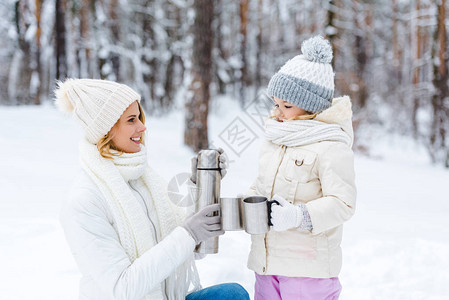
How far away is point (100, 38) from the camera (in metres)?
13.5

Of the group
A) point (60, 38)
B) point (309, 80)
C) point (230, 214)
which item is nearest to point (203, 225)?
point (230, 214)

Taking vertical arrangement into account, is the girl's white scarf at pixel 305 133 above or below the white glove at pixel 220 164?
above

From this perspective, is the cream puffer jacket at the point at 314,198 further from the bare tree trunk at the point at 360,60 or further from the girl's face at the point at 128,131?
the bare tree trunk at the point at 360,60

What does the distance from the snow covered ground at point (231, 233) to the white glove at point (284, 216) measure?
97 cm

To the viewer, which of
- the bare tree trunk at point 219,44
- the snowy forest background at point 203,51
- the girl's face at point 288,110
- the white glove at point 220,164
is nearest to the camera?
the white glove at point 220,164

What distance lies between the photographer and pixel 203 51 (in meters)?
7.38

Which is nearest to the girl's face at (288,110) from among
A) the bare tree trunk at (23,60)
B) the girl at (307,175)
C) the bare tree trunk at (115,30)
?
the girl at (307,175)

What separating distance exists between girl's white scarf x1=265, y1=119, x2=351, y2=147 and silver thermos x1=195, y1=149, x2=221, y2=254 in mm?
346

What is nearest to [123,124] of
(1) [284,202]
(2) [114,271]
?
(2) [114,271]

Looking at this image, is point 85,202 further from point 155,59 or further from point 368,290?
point 155,59

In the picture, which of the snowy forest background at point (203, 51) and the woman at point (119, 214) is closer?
the woman at point (119, 214)

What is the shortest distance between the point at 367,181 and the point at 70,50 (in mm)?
16287

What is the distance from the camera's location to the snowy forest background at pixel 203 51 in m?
9.52

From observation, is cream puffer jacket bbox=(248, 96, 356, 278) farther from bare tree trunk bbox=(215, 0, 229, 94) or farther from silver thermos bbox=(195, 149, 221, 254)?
bare tree trunk bbox=(215, 0, 229, 94)
